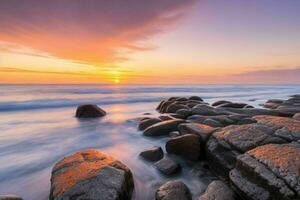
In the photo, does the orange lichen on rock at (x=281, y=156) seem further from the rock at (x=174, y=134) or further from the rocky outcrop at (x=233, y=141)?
the rock at (x=174, y=134)

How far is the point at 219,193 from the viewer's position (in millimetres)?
3324

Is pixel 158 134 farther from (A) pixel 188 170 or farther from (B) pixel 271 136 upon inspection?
(B) pixel 271 136

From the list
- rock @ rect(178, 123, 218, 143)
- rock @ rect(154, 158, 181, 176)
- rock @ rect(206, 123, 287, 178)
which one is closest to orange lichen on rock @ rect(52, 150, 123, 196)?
rock @ rect(154, 158, 181, 176)

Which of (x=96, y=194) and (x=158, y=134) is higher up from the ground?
(x=96, y=194)

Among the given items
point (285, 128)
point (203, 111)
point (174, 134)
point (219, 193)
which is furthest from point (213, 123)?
point (219, 193)

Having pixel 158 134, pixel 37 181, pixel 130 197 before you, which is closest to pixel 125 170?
pixel 130 197

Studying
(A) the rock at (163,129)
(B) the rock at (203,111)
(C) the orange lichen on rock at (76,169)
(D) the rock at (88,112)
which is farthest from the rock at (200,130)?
(D) the rock at (88,112)

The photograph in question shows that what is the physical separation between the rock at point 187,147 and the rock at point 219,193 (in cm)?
132

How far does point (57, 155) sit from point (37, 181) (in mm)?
1568

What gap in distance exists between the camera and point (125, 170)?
148 inches

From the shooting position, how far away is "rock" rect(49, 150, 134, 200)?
3002 mm

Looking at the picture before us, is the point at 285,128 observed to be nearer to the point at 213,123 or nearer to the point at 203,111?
the point at 213,123

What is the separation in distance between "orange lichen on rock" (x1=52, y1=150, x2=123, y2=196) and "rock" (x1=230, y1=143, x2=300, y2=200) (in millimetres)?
2067

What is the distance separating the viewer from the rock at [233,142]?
385 centimetres
